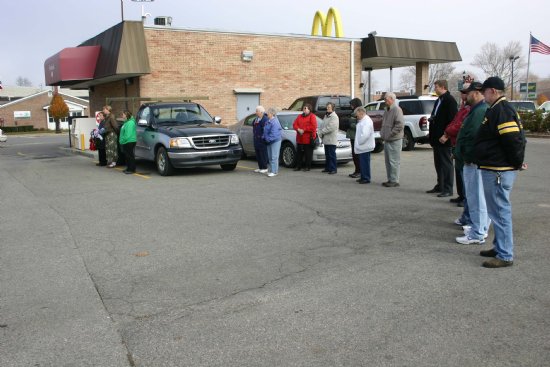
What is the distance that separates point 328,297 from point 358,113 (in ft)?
24.1

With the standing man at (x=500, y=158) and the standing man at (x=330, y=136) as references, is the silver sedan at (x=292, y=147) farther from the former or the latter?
the standing man at (x=500, y=158)

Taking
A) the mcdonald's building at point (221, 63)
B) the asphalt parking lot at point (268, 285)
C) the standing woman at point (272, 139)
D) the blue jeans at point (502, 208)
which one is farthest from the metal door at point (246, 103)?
the blue jeans at point (502, 208)

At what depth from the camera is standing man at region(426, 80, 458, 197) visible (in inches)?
356

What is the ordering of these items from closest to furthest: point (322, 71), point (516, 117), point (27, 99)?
point (516, 117) → point (322, 71) → point (27, 99)

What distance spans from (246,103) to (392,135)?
13990 mm

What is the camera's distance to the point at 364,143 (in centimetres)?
1120

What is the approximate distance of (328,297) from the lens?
4672 millimetres

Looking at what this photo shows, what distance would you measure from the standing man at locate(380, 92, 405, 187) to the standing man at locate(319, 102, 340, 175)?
2.09 meters

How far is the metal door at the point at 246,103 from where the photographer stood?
930 inches

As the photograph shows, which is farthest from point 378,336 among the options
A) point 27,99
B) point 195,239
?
point 27,99

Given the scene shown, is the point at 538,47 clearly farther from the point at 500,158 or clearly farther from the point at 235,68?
the point at 500,158

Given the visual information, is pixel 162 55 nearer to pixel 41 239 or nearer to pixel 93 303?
pixel 41 239

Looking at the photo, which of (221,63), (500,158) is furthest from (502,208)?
(221,63)

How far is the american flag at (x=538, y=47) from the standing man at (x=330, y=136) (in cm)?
2703
